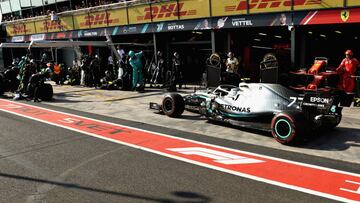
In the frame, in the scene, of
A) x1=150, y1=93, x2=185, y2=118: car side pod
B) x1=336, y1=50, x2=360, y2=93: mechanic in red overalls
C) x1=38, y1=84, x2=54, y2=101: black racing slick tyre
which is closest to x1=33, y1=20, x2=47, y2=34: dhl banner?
x1=38, y1=84, x2=54, y2=101: black racing slick tyre

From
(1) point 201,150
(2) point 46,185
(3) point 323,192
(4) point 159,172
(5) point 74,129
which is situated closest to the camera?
(3) point 323,192

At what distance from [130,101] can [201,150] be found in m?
7.80

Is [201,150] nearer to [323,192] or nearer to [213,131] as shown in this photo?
[213,131]

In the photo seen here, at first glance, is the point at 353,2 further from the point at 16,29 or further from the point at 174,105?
the point at 16,29

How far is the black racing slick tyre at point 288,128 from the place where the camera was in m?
7.47

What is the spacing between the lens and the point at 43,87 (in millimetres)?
16203

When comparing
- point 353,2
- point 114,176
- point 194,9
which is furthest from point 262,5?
point 114,176

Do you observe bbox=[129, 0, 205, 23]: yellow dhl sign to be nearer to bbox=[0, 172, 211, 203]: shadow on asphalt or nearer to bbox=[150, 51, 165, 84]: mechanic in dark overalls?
bbox=[150, 51, 165, 84]: mechanic in dark overalls

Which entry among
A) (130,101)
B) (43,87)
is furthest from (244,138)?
(43,87)

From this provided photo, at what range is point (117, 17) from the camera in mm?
23047

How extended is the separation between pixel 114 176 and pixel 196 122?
4726 mm

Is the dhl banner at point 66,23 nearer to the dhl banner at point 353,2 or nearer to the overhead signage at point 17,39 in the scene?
the overhead signage at point 17,39

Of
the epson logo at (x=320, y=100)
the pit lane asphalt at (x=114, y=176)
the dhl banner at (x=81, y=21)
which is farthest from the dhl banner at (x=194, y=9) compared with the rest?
the epson logo at (x=320, y=100)

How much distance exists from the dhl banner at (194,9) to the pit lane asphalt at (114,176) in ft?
36.0
